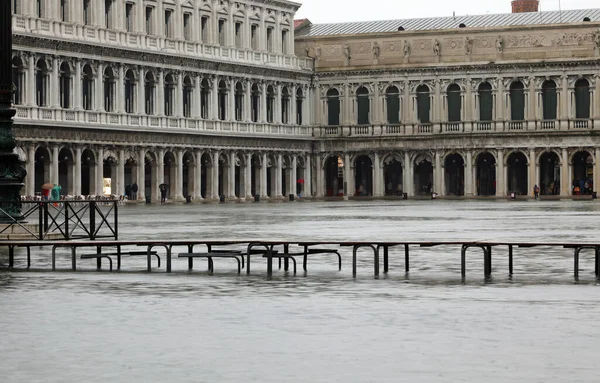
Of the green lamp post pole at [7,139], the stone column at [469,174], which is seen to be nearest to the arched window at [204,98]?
the stone column at [469,174]

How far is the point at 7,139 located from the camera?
34625 millimetres

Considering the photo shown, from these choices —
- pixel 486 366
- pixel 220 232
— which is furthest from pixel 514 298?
pixel 220 232

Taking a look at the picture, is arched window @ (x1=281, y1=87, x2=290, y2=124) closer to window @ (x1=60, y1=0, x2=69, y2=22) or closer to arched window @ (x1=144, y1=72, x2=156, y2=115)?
arched window @ (x1=144, y1=72, x2=156, y2=115)

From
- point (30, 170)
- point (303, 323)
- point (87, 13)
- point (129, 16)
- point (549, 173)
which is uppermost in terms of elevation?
point (129, 16)

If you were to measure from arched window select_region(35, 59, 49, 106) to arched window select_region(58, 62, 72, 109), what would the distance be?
1.72 meters

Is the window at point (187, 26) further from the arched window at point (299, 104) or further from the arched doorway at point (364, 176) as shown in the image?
the arched doorway at point (364, 176)

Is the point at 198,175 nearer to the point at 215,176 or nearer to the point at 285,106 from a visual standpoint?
the point at 215,176

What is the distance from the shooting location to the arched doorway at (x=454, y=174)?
121m

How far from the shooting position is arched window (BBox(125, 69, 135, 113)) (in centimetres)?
9985

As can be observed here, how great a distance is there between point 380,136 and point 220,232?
7708 centimetres

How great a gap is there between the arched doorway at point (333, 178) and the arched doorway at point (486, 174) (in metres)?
11.2

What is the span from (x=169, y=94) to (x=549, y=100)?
31.1 m

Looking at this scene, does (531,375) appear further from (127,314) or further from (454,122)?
(454,122)

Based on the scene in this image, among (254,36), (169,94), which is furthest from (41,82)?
(254,36)
